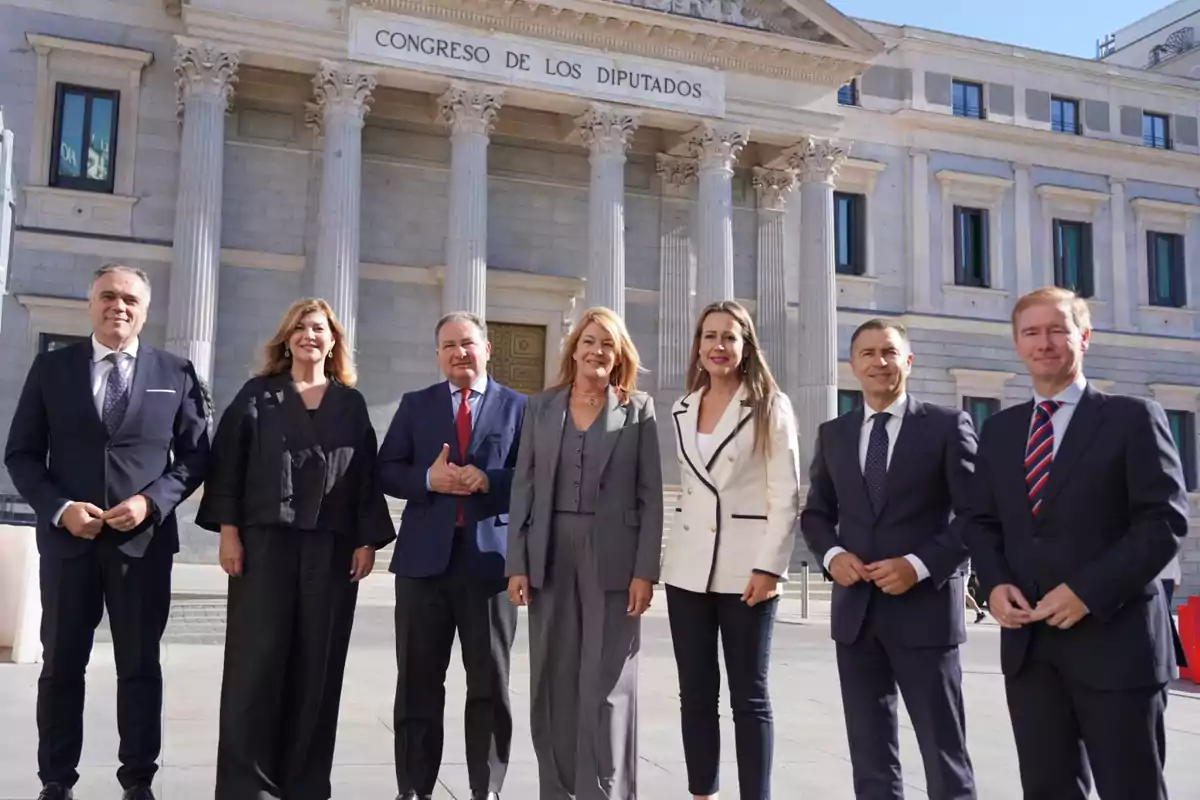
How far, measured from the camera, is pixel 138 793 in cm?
507

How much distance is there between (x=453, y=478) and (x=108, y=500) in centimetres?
161

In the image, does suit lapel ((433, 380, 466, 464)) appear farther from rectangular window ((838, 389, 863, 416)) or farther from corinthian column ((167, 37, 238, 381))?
rectangular window ((838, 389, 863, 416))

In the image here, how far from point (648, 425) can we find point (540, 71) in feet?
62.0

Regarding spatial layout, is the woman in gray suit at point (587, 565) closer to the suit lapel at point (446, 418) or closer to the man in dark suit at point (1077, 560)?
the suit lapel at point (446, 418)

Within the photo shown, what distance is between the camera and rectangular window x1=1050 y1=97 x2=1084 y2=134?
31.2 meters

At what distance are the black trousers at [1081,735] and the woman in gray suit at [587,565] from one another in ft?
5.44

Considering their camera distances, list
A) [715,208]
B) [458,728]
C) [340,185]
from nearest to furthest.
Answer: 1. [458,728]
2. [340,185]
3. [715,208]

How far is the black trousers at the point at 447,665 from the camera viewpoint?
209 inches

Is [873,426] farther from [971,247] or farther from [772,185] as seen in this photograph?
[971,247]

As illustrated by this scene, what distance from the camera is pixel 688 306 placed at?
26016mm

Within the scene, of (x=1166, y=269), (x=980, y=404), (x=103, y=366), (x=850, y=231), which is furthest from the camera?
(x=1166, y=269)

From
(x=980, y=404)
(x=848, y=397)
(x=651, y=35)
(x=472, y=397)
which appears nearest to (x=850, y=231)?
(x=848, y=397)

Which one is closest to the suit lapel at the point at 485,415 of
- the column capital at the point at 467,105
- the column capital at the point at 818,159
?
the column capital at the point at 467,105

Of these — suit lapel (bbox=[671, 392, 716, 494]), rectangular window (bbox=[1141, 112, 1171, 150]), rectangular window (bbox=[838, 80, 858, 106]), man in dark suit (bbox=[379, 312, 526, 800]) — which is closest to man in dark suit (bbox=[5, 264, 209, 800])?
man in dark suit (bbox=[379, 312, 526, 800])
